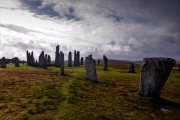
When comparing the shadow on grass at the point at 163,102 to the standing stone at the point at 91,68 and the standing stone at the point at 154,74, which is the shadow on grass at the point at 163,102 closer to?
the standing stone at the point at 154,74

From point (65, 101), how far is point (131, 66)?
2938cm

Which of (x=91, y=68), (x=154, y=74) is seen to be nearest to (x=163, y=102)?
(x=154, y=74)

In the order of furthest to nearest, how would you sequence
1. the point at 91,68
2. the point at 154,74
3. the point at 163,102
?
the point at 91,68
the point at 154,74
the point at 163,102

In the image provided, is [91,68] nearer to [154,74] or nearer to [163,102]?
[154,74]

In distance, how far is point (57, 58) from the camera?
5062cm

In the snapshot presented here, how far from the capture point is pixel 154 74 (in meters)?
13.9

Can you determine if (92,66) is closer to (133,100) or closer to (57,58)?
(133,100)

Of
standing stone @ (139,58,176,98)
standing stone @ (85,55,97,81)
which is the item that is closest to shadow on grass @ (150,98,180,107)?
standing stone @ (139,58,176,98)

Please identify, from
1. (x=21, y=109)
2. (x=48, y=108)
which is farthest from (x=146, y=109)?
(x=21, y=109)

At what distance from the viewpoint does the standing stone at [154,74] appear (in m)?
13.5

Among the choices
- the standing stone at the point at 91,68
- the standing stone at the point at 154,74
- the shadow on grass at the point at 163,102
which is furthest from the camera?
the standing stone at the point at 91,68

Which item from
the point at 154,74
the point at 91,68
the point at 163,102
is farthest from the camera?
the point at 91,68

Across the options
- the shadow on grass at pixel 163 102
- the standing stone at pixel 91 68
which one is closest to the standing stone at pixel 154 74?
the shadow on grass at pixel 163 102

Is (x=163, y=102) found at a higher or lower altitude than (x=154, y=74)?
lower
